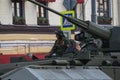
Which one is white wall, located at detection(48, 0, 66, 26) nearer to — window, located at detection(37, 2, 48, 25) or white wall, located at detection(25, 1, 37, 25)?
window, located at detection(37, 2, 48, 25)

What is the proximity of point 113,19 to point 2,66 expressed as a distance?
2965cm

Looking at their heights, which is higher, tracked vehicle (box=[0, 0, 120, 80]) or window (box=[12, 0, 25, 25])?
window (box=[12, 0, 25, 25])

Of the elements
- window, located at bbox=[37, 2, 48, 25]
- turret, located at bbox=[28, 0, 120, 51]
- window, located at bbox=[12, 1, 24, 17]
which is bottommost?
turret, located at bbox=[28, 0, 120, 51]

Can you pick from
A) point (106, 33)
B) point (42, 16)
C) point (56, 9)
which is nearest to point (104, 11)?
point (56, 9)

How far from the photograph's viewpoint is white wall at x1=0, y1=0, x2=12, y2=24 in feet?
107

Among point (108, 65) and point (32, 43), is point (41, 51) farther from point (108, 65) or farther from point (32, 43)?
point (108, 65)

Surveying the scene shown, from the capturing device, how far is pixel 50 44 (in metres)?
33.9

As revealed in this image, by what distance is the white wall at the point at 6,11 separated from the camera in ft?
107

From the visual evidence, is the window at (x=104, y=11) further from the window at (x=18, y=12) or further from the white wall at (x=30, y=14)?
the window at (x=18, y=12)

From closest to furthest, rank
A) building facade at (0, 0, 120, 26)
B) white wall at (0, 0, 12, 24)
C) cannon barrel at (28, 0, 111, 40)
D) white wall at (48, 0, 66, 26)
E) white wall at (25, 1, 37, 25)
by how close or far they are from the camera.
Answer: cannon barrel at (28, 0, 111, 40) → white wall at (0, 0, 12, 24) → building facade at (0, 0, 120, 26) → white wall at (25, 1, 37, 25) → white wall at (48, 0, 66, 26)

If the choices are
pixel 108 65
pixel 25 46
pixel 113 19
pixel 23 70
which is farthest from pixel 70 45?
pixel 113 19

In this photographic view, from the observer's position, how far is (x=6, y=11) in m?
32.7

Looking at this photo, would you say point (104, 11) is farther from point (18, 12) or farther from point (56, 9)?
point (18, 12)

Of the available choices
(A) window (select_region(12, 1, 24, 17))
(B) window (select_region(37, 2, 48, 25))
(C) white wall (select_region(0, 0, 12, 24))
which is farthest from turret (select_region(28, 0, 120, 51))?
(B) window (select_region(37, 2, 48, 25))
